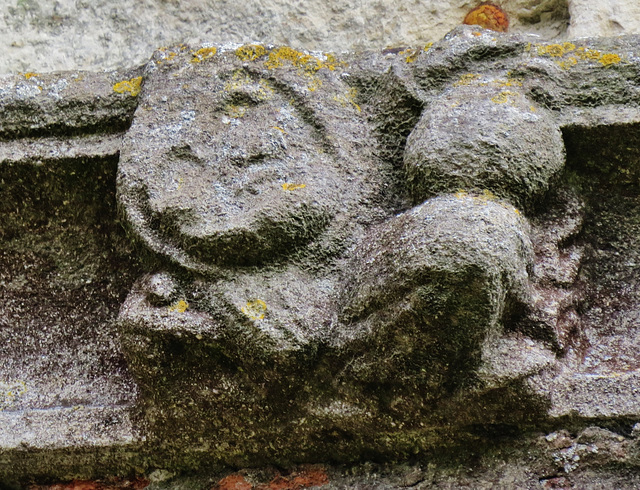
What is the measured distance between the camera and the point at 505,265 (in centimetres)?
113

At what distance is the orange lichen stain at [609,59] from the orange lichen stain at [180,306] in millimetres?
818

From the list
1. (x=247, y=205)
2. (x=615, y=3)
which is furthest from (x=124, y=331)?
(x=615, y=3)

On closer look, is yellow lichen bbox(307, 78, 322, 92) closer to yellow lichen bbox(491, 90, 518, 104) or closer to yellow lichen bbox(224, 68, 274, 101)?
yellow lichen bbox(224, 68, 274, 101)

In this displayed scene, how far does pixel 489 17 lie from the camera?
204 cm

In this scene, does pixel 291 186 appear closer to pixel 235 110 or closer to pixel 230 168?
pixel 230 168

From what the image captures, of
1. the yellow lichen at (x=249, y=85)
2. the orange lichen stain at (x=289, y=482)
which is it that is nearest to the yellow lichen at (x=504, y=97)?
the yellow lichen at (x=249, y=85)

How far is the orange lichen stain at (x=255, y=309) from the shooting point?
1226 mm

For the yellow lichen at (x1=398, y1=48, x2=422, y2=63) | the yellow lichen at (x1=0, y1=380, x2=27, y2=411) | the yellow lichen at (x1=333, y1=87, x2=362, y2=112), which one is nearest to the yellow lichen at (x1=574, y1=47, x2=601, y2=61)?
the yellow lichen at (x1=398, y1=48, x2=422, y2=63)

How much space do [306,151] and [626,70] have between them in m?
0.56

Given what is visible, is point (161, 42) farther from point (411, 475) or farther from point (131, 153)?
A: point (411, 475)

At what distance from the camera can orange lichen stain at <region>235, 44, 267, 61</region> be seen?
61.2 inches

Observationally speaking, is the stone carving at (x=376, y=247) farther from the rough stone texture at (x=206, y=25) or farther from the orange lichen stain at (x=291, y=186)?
the rough stone texture at (x=206, y=25)

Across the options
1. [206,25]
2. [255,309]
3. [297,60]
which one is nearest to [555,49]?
[297,60]

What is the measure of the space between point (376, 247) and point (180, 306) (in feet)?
1.02
